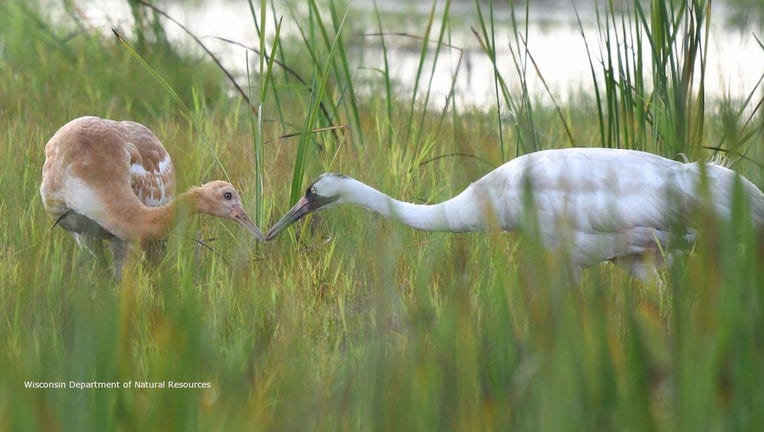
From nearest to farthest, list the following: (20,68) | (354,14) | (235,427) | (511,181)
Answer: (235,427) → (511,181) → (20,68) → (354,14)

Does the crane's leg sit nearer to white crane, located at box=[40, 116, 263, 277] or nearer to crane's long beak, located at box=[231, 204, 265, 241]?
white crane, located at box=[40, 116, 263, 277]

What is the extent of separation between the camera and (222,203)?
371 centimetres

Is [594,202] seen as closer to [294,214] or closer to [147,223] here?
[294,214]

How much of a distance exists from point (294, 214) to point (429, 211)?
1.44ft

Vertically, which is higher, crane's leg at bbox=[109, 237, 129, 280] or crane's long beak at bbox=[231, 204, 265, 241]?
crane's long beak at bbox=[231, 204, 265, 241]

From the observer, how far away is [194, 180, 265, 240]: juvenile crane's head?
3689 mm

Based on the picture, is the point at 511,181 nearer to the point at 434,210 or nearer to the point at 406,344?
the point at 434,210

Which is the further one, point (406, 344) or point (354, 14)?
point (354, 14)

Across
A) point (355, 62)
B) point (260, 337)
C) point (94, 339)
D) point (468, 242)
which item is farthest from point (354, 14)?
point (94, 339)

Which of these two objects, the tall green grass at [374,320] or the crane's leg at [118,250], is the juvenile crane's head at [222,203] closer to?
the tall green grass at [374,320]

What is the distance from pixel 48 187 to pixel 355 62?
Answer: 4.28m

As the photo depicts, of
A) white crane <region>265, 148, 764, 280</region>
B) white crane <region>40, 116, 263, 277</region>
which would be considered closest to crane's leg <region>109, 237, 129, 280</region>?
white crane <region>40, 116, 263, 277</region>

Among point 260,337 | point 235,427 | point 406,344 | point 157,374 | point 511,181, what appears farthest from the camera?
point 511,181

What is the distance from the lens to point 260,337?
2721 millimetres
